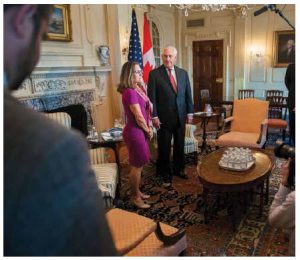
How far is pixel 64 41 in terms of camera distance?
4.14 meters

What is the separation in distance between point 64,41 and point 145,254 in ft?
11.2

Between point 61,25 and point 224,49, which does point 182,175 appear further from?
point 224,49

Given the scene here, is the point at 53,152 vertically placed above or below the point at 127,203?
above

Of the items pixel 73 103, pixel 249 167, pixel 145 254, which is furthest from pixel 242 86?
pixel 145 254

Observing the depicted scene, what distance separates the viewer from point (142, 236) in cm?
156

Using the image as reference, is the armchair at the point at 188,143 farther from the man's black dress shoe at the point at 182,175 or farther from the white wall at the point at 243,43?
the white wall at the point at 243,43

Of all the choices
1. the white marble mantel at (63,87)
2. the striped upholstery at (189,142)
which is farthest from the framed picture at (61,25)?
the striped upholstery at (189,142)

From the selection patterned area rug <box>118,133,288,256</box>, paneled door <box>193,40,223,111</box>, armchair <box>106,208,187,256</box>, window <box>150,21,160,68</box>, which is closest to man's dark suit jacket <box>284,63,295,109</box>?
patterned area rug <box>118,133,288,256</box>

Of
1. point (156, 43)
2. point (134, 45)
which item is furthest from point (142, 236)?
point (156, 43)

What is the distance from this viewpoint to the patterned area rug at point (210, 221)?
217cm

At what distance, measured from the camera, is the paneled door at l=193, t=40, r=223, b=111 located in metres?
7.67
